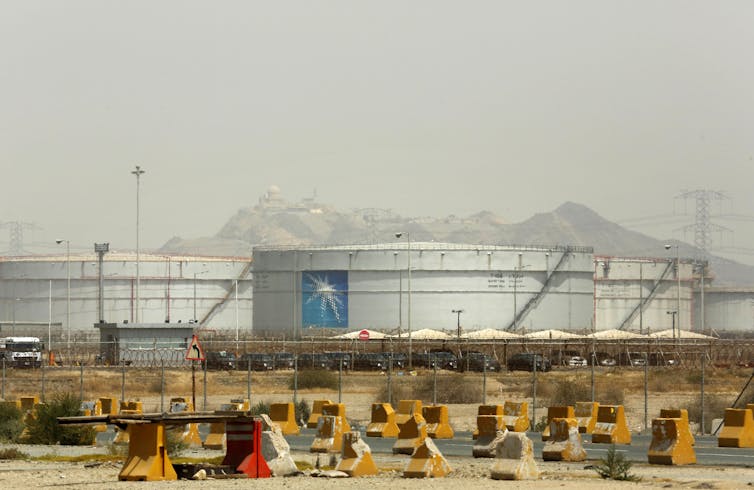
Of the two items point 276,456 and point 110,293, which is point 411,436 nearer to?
point 276,456

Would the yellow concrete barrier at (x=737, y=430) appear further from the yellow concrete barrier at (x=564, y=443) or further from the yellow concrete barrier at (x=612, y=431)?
the yellow concrete barrier at (x=564, y=443)

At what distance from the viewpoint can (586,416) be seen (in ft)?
107

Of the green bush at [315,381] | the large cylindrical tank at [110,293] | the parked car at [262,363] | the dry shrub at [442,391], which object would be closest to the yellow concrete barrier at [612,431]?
the dry shrub at [442,391]

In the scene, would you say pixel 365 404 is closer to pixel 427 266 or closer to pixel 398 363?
pixel 398 363

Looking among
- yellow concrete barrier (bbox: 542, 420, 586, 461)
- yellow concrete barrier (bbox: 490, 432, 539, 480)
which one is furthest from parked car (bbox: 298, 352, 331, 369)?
yellow concrete barrier (bbox: 490, 432, 539, 480)

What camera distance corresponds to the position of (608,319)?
128 m

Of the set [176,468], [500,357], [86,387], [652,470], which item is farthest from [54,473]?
[500,357]

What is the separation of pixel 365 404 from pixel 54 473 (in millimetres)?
25967

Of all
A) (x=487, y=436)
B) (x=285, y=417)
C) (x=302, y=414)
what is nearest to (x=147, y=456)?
(x=487, y=436)

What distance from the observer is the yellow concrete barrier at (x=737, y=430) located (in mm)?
28781

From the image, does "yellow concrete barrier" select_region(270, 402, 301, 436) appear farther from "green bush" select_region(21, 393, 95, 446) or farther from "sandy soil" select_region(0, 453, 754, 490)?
"sandy soil" select_region(0, 453, 754, 490)

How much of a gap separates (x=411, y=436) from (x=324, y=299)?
81.5 meters

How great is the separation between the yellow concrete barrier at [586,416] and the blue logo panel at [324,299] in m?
75.7

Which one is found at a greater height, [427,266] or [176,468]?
[427,266]
